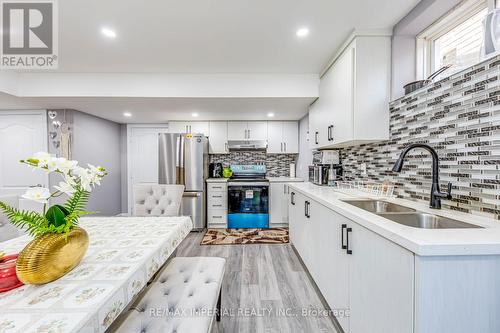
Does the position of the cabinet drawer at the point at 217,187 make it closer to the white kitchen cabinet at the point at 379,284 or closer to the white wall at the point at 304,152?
the white wall at the point at 304,152

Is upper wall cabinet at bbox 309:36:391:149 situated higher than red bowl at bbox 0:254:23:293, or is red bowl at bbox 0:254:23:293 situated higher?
upper wall cabinet at bbox 309:36:391:149

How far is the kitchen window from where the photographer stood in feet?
4.26

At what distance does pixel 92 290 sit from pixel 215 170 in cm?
345

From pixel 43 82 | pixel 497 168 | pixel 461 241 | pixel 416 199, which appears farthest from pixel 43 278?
pixel 43 82

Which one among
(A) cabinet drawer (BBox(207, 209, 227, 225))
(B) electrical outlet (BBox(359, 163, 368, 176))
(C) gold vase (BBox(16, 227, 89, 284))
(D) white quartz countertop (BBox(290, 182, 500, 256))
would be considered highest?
(B) electrical outlet (BBox(359, 163, 368, 176))

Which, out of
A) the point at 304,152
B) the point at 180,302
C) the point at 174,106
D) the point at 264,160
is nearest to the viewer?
the point at 180,302

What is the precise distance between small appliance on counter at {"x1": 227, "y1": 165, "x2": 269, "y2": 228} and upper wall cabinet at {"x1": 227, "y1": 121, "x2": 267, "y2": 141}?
92cm

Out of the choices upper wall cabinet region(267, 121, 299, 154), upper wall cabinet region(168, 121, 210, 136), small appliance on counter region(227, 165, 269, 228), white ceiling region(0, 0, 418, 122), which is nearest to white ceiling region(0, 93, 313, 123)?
white ceiling region(0, 0, 418, 122)

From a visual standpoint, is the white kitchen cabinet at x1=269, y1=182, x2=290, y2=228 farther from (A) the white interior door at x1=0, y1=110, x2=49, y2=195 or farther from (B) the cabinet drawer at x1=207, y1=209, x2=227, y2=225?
(A) the white interior door at x1=0, y1=110, x2=49, y2=195

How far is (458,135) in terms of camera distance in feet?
4.08

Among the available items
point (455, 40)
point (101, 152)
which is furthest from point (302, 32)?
point (101, 152)

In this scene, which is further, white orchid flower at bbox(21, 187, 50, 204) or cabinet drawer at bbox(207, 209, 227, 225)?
cabinet drawer at bbox(207, 209, 227, 225)

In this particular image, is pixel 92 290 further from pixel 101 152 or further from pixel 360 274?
pixel 101 152

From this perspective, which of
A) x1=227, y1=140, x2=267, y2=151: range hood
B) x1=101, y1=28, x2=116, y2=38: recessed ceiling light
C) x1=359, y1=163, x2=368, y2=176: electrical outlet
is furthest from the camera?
x1=227, y1=140, x2=267, y2=151: range hood
